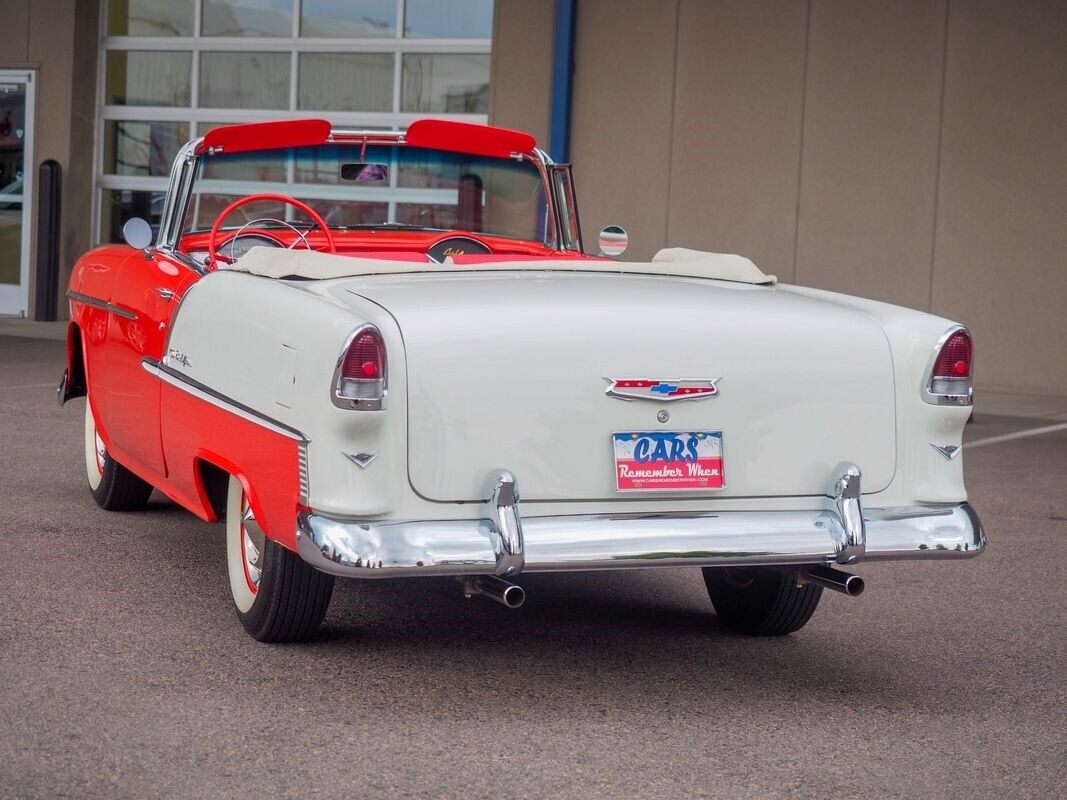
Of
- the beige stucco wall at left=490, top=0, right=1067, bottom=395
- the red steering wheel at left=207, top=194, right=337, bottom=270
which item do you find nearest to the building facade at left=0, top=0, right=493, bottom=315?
the beige stucco wall at left=490, top=0, right=1067, bottom=395

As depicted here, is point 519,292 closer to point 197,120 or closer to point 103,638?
point 103,638

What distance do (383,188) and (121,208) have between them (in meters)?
11.1

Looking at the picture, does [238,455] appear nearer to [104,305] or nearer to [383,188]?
[104,305]

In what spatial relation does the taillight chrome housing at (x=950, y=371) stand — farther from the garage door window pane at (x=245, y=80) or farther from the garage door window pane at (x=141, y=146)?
the garage door window pane at (x=141, y=146)

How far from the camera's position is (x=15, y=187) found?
51.6 feet

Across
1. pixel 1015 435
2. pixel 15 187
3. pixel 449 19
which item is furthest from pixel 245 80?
pixel 1015 435

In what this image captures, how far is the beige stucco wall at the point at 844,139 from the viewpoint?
12531 millimetres

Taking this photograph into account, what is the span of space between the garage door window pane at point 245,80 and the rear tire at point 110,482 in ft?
32.0

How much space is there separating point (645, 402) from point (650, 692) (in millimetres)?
723

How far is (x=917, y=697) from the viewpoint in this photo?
3.81m

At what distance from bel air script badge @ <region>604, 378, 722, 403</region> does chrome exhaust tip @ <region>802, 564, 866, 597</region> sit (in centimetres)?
54

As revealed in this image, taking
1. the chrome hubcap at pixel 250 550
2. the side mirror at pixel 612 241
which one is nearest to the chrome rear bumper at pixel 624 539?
the chrome hubcap at pixel 250 550

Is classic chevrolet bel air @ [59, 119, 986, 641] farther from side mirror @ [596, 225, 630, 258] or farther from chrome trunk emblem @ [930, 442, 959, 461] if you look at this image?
side mirror @ [596, 225, 630, 258]

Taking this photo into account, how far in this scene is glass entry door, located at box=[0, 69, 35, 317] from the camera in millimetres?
15617
